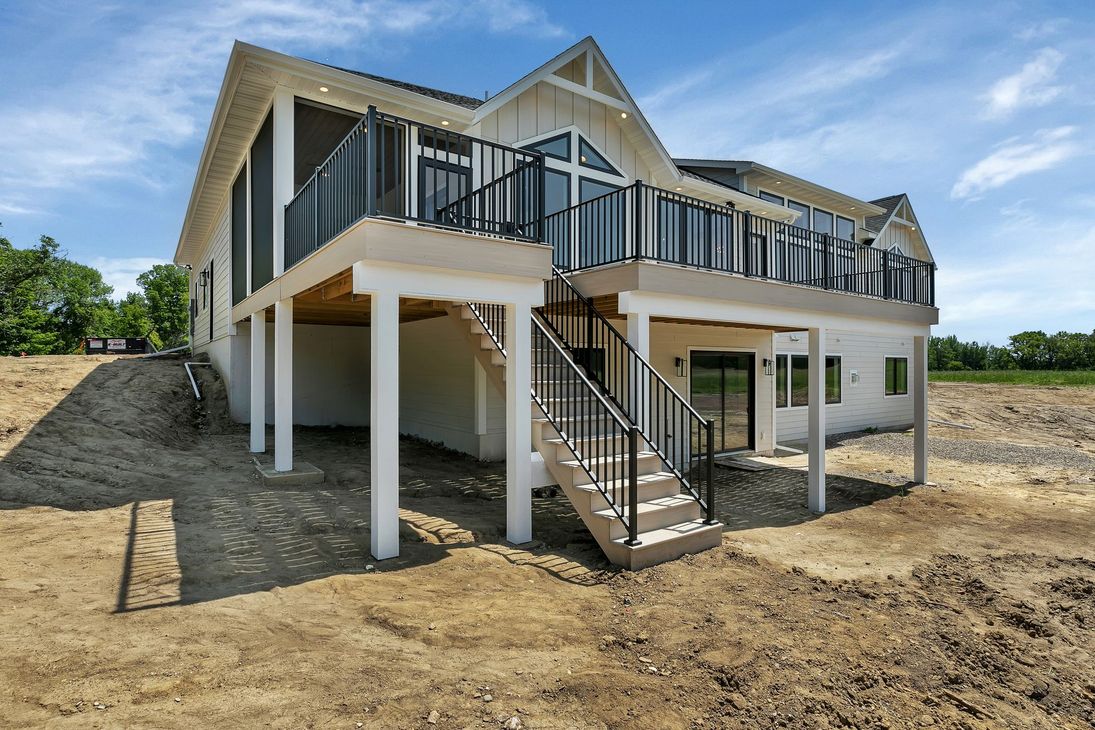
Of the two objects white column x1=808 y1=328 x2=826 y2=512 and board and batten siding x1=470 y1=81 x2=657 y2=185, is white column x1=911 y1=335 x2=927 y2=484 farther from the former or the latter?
board and batten siding x1=470 y1=81 x2=657 y2=185

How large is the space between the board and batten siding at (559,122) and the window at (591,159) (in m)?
0.16

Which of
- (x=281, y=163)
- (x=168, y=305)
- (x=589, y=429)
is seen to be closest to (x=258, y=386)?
(x=281, y=163)

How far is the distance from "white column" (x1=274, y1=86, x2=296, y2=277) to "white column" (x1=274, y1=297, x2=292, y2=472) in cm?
76

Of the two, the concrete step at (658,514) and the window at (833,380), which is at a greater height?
the window at (833,380)

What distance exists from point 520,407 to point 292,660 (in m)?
3.01

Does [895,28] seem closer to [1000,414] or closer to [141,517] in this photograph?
[141,517]

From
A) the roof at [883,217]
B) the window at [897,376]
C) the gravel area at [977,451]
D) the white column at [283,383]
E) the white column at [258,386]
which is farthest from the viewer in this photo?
the roof at [883,217]

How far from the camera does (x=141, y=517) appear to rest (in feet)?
19.7

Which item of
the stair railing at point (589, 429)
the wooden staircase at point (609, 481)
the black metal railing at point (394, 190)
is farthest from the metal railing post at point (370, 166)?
the wooden staircase at point (609, 481)

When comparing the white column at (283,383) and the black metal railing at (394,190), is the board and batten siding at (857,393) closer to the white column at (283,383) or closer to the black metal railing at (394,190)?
the black metal railing at (394,190)

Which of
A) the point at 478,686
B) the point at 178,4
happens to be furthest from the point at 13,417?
the point at 478,686

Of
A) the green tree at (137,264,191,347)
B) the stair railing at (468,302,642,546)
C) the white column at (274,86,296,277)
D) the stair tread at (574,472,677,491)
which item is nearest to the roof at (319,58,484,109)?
the white column at (274,86,296,277)

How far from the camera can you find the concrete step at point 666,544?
509 centimetres

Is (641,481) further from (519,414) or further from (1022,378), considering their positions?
(1022,378)
